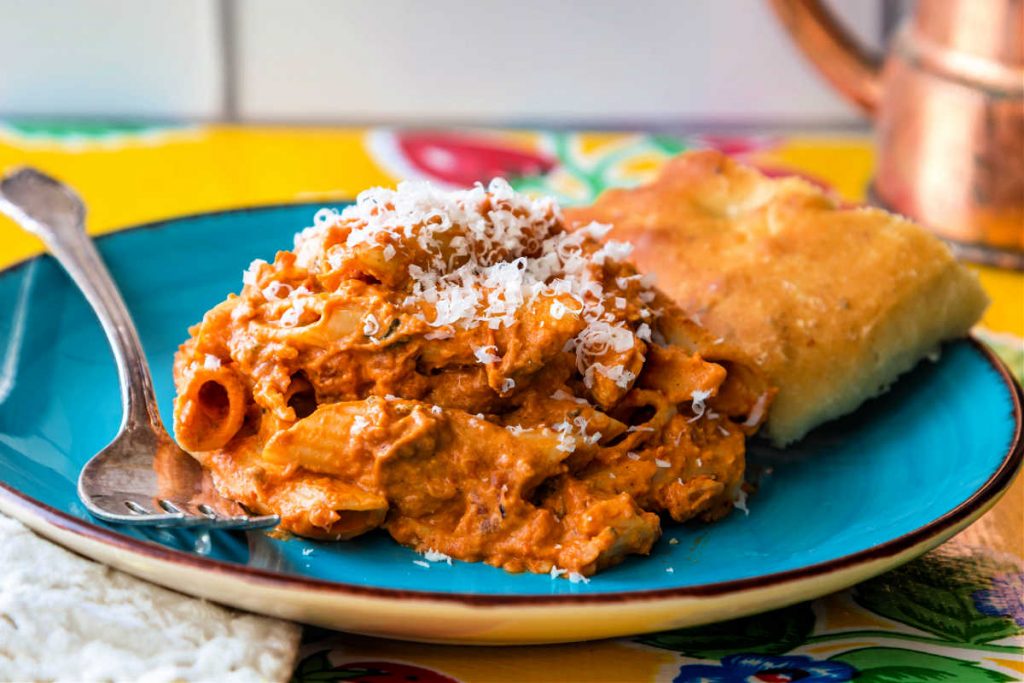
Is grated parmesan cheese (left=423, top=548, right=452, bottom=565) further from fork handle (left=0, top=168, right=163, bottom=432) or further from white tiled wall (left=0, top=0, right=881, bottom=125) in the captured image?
white tiled wall (left=0, top=0, right=881, bottom=125)

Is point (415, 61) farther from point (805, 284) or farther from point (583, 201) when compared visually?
point (805, 284)

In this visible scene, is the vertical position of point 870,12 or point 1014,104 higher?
point 870,12

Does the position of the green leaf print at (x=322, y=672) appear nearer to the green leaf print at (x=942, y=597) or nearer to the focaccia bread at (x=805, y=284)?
the green leaf print at (x=942, y=597)

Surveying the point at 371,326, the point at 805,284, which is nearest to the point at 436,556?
the point at 371,326

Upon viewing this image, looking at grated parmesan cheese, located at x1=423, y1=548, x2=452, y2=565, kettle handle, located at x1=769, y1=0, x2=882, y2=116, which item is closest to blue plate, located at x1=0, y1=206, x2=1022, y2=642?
grated parmesan cheese, located at x1=423, y1=548, x2=452, y2=565

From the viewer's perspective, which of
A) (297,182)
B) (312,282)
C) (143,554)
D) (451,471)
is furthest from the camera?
(297,182)

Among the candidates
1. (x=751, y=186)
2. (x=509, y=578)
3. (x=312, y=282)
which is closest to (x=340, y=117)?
(x=751, y=186)

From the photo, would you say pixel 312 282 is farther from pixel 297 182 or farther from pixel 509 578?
pixel 297 182
